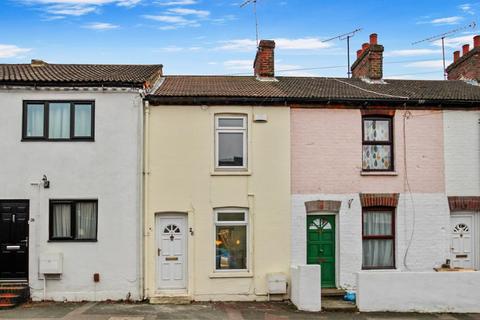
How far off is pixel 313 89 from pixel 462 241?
6.52 meters

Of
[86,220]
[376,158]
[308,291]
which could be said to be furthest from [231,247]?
[376,158]

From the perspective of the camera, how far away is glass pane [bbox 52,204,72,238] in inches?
586

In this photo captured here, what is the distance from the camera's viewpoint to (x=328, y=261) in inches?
616

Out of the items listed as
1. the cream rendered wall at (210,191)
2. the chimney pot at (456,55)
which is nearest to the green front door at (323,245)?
the cream rendered wall at (210,191)

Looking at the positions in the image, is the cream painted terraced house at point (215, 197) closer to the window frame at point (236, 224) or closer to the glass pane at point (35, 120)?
the window frame at point (236, 224)

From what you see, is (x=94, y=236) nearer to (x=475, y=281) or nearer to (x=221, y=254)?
(x=221, y=254)

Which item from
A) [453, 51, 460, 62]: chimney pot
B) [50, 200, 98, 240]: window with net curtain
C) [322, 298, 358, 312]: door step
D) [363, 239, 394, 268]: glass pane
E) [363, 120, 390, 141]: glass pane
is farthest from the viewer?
[453, 51, 460, 62]: chimney pot

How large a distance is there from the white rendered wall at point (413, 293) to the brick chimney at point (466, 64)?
28.6 feet

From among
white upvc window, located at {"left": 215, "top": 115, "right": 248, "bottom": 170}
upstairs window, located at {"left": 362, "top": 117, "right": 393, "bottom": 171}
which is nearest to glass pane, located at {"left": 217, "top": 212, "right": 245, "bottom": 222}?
white upvc window, located at {"left": 215, "top": 115, "right": 248, "bottom": 170}

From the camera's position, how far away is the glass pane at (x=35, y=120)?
1500 cm

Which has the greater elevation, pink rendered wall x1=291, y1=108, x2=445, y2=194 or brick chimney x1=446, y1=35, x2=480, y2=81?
brick chimney x1=446, y1=35, x2=480, y2=81

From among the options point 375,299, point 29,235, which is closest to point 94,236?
point 29,235

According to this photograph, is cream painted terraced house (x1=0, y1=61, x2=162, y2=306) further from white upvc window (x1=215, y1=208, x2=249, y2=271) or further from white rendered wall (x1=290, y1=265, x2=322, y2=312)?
white rendered wall (x1=290, y1=265, x2=322, y2=312)

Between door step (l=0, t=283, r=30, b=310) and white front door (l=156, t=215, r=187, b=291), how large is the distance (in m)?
3.60
